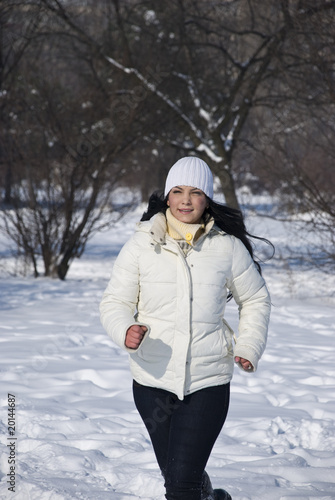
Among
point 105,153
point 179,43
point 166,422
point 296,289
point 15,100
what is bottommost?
point 296,289

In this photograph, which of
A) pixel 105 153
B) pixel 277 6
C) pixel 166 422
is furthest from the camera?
pixel 105 153

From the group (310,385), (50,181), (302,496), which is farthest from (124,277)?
(50,181)

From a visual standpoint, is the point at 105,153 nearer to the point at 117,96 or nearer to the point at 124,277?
the point at 117,96

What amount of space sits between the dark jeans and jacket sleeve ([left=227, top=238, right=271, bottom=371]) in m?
0.23

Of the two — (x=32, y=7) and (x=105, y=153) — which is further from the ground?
(x=32, y=7)

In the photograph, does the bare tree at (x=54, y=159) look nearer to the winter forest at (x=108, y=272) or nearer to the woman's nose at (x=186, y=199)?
the winter forest at (x=108, y=272)

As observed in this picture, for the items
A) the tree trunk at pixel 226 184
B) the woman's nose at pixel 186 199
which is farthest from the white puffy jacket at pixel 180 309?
the tree trunk at pixel 226 184

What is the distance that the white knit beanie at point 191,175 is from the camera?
256 centimetres

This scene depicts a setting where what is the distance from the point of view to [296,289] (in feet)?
30.7

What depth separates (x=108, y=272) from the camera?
37.1ft

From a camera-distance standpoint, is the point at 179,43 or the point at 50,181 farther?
the point at 179,43

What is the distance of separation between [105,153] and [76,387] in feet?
19.0

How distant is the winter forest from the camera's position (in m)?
3.27

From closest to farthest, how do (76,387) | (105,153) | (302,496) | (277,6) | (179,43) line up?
(302,496) → (76,387) → (277,6) → (105,153) → (179,43)
